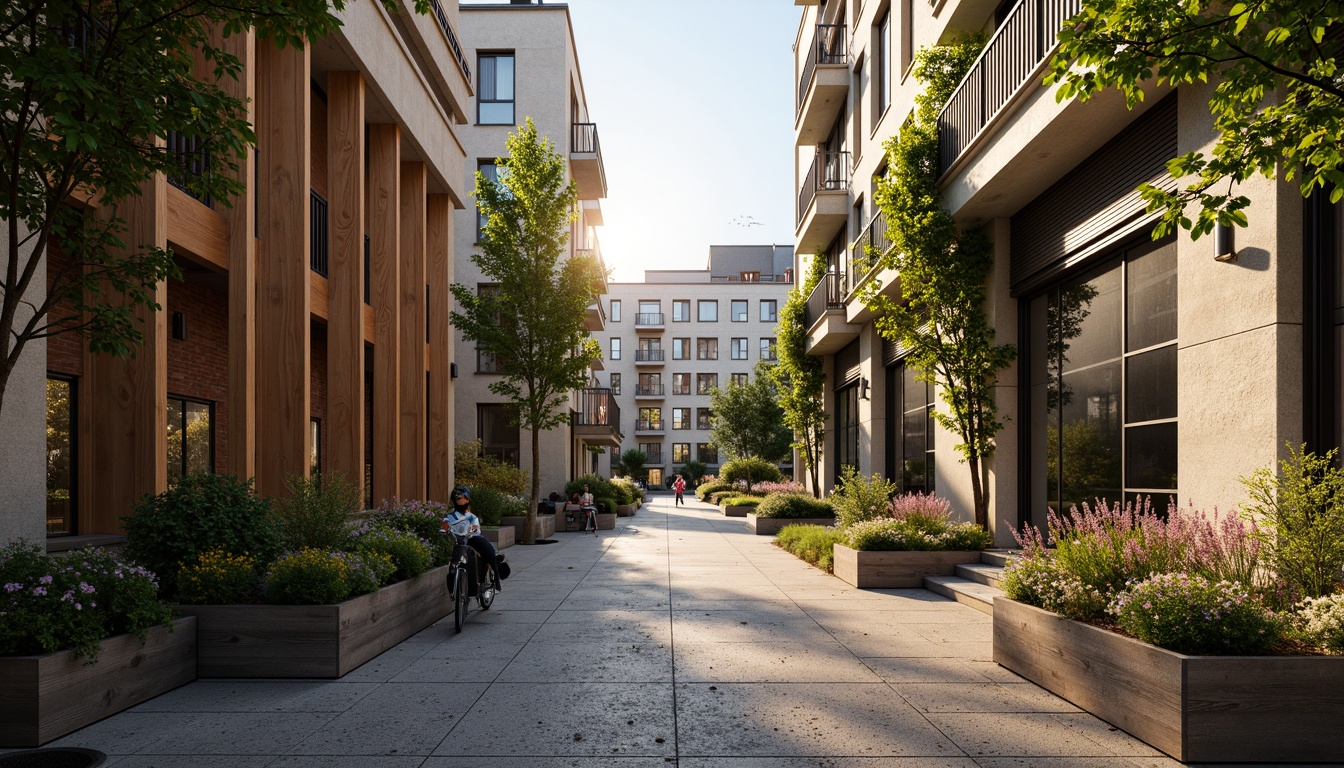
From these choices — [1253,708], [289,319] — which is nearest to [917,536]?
[1253,708]

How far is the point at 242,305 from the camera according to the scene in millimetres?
10891

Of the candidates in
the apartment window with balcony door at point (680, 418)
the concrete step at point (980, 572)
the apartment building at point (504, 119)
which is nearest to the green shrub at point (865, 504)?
the concrete step at point (980, 572)

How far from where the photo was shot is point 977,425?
46.8 feet

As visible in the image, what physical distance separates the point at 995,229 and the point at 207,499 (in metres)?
12.2

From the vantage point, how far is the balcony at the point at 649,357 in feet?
246

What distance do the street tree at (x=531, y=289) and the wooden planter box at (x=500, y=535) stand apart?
0.71 meters

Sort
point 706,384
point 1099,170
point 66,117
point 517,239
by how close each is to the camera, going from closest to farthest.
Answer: point 66,117 < point 1099,170 < point 517,239 < point 706,384

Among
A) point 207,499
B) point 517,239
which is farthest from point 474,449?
point 207,499

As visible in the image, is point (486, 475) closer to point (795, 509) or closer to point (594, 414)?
point (795, 509)

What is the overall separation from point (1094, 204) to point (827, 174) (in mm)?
15099

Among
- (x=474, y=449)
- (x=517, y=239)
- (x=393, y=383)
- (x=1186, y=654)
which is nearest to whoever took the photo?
(x=1186, y=654)

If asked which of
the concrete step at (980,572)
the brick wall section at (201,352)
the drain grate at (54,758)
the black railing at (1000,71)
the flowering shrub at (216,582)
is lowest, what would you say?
the concrete step at (980,572)

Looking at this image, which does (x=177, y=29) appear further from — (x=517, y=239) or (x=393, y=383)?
(x=517, y=239)

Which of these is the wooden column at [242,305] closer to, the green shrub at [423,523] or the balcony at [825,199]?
the green shrub at [423,523]
